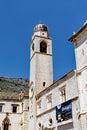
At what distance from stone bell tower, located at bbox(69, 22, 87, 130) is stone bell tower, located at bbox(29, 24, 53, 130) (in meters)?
13.1

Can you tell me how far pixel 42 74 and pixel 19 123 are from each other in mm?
13035

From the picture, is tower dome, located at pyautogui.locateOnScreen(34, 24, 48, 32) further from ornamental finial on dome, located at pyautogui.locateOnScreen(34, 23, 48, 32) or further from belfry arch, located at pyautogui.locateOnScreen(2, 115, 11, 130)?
belfry arch, located at pyautogui.locateOnScreen(2, 115, 11, 130)

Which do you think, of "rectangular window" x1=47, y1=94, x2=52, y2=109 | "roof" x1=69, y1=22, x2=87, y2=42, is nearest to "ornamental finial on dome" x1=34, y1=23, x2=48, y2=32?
"rectangular window" x1=47, y1=94, x2=52, y2=109

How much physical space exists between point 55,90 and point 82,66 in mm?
7345

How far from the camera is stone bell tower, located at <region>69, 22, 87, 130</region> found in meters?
21.6

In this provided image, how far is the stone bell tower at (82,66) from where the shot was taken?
21609 mm

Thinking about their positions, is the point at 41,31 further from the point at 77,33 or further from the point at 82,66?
the point at 82,66

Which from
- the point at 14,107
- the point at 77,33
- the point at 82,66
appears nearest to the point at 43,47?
the point at 14,107

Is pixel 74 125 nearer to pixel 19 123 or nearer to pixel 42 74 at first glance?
pixel 42 74

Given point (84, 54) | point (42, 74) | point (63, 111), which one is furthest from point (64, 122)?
point (42, 74)

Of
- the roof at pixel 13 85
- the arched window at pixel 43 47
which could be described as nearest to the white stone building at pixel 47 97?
the arched window at pixel 43 47

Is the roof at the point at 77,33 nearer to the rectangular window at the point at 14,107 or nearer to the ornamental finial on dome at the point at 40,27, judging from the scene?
the ornamental finial on dome at the point at 40,27

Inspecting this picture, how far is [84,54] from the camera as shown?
23188mm

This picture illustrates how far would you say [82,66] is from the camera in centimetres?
2298
